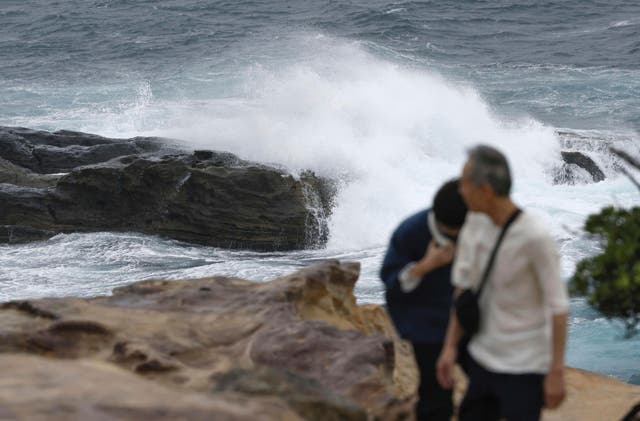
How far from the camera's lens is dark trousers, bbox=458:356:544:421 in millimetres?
3273

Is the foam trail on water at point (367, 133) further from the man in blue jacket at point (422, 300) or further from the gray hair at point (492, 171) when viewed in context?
the gray hair at point (492, 171)

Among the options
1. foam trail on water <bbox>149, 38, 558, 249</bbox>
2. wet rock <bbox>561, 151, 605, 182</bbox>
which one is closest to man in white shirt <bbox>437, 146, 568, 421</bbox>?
foam trail on water <bbox>149, 38, 558, 249</bbox>

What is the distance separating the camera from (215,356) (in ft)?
15.4

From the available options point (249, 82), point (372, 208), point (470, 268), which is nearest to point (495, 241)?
point (470, 268)

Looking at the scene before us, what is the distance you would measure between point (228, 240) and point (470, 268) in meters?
9.89

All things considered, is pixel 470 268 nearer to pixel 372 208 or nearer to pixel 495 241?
pixel 495 241

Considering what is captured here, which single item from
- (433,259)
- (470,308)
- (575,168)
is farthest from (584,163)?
(470,308)

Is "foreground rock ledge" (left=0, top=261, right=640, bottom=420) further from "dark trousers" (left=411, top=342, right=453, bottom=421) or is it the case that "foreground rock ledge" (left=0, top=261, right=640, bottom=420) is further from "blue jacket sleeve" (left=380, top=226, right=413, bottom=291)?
"blue jacket sleeve" (left=380, top=226, right=413, bottom=291)

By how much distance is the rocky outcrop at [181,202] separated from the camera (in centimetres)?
1295

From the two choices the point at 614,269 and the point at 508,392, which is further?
the point at 614,269

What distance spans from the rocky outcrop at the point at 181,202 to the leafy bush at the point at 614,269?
894 cm

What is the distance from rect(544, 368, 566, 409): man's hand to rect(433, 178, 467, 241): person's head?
66 cm

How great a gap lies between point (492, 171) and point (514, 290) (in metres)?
0.39

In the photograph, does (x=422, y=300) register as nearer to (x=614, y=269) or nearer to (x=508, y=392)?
(x=508, y=392)
